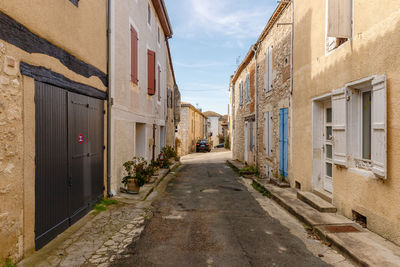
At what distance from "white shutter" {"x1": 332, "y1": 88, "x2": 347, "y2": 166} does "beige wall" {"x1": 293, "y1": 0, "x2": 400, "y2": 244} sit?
172 millimetres

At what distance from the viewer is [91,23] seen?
539 cm

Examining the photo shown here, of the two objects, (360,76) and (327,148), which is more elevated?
(360,76)

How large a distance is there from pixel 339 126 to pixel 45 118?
4.89 m

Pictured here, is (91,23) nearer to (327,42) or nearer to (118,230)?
(118,230)

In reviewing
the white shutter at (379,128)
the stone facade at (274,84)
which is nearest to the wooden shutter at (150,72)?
the stone facade at (274,84)

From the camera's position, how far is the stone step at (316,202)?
16.9ft

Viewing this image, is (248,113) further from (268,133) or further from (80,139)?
(80,139)

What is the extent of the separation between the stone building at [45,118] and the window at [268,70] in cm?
623

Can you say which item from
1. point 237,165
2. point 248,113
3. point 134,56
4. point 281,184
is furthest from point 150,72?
point 237,165

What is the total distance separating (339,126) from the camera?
5086mm

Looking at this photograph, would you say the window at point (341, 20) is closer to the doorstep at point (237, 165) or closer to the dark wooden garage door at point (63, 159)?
the dark wooden garage door at point (63, 159)

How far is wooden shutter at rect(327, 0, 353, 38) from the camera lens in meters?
4.74

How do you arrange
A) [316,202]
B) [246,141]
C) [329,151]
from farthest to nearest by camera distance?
[246,141] < [329,151] < [316,202]

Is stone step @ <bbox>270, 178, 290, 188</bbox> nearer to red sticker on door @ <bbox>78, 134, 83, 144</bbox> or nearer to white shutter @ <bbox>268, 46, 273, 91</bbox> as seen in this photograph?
white shutter @ <bbox>268, 46, 273, 91</bbox>
